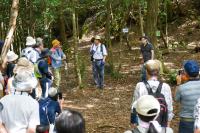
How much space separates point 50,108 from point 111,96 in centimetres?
699

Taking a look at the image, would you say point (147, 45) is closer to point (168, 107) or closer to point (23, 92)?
point (168, 107)

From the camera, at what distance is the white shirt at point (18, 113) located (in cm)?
434

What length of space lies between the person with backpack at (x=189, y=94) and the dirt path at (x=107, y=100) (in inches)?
148

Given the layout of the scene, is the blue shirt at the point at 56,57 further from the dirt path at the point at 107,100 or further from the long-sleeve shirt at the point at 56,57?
the dirt path at the point at 107,100

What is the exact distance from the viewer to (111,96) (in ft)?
43.2

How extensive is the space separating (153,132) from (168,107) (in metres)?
1.96

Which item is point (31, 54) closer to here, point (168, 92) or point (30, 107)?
point (168, 92)

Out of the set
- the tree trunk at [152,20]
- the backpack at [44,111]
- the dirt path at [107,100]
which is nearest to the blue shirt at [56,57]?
the dirt path at [107,100]

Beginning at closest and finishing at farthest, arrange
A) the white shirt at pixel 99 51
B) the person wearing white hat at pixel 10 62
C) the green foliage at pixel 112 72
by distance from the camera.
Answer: the person wearing white hat at pixel 10 62 < the white shirt at pixel 99 51 < the green foliage at pixel 112 72

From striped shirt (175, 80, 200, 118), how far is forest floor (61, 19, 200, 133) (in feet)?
12.3

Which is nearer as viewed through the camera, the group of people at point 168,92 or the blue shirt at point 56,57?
the group of people at point 168,92

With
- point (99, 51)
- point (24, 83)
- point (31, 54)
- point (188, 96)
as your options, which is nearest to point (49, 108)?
point (24, 83)

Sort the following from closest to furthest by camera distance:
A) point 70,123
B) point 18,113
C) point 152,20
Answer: point 70,123 < point 18,113 < point 152,20

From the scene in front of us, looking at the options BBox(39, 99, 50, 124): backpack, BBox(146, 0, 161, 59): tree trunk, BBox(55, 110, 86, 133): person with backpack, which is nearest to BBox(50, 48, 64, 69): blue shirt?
BBox(146, 0, 161, 59): tree trunk
